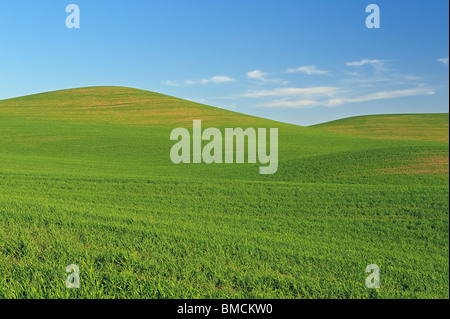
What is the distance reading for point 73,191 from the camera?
15320 mm

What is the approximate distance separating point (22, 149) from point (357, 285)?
45.1m

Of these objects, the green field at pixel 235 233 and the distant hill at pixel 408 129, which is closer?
the green field at pixel 235 233

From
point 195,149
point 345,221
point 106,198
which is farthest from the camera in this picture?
point 195,149

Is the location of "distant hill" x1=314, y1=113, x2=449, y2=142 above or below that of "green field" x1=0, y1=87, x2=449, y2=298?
above

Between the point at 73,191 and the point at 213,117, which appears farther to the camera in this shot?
the point at 213,117

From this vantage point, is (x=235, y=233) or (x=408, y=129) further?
(x=408, y=129)

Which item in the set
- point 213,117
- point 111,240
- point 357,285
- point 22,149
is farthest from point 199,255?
point 213,117

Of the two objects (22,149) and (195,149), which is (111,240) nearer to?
(195,149)

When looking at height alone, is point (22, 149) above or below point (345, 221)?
above

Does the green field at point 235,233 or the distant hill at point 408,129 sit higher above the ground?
the distant hill at point 408,129

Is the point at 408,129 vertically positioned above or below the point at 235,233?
above

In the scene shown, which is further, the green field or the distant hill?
the distant hill

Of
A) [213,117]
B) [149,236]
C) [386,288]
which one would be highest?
[213,117]
